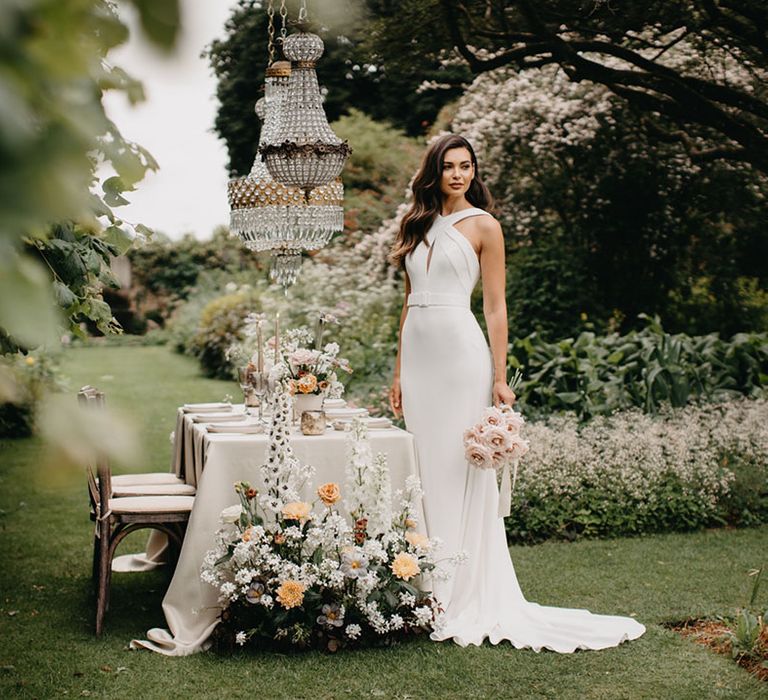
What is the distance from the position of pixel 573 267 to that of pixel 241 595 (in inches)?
317

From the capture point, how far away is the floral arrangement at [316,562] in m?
4.14

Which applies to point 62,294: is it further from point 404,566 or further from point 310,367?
point 404,566

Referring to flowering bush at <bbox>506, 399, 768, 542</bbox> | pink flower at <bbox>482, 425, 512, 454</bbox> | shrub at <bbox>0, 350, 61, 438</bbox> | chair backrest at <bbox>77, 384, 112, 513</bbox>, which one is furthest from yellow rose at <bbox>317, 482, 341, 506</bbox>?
shrub at <bbox>0, 350, 61, 438</bbox>

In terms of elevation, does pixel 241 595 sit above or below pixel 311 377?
below

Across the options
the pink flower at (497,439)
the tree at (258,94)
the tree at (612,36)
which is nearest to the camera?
the pink flower at (497,439)

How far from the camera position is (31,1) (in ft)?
2.37

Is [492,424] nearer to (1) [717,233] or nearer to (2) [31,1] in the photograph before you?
(2) [31,1]

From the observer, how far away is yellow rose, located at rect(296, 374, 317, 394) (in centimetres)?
459

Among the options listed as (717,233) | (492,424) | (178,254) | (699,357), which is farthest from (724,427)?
(178,254)

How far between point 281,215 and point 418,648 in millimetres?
2096

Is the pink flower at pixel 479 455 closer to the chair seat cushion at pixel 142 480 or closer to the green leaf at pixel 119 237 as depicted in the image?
the green leaf at pixel 119 237

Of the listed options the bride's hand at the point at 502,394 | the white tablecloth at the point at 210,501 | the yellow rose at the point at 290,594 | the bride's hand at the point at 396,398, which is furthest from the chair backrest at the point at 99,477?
the bride's hand at the point at 502,394

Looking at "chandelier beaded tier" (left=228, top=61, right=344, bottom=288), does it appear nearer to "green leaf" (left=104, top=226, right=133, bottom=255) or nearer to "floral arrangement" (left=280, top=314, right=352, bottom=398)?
"floral arrangement" (left=280, top=314, right=352, bottom=398)

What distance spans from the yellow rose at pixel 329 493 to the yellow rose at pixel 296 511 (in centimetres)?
8
